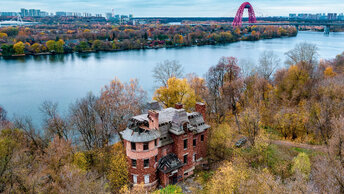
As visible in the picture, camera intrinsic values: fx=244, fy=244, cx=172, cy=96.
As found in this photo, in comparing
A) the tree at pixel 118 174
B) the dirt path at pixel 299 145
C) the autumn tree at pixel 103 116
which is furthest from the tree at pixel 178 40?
the tree at pixel 118 174

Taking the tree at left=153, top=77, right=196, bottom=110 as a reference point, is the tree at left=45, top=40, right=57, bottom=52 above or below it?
above

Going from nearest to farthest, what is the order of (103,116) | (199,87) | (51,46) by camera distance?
1. (103,116)
2. (199,87)
3. (51,46)

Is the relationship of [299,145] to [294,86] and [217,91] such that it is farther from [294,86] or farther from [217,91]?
[217,91]

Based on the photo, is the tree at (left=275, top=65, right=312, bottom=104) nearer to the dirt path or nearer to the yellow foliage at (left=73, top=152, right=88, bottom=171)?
the dirt path

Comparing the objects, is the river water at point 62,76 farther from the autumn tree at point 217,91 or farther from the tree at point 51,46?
the autumn tree at point 217,91

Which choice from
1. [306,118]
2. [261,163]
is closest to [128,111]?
[261,163]

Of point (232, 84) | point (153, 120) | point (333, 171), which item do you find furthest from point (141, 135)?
point (232, 84)

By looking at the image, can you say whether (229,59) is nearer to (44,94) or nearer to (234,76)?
(234,76)

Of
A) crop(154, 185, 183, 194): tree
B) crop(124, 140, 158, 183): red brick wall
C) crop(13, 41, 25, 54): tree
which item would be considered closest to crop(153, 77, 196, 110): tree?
crop(124, 140, 158, 183): red brick wall
